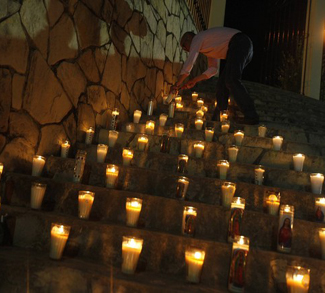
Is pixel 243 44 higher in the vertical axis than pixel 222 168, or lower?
higher

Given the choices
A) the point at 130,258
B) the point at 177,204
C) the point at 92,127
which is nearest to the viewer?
the point at 130,258

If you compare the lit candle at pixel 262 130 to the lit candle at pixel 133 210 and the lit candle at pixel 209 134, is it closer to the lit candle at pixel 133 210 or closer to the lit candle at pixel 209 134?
the lit candle at pixel 209 134

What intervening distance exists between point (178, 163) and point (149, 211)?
0.56 metres

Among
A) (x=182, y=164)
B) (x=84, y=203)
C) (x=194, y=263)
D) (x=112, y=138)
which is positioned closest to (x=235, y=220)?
(x=194, y=263)

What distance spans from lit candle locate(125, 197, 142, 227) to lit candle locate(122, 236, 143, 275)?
11.8 inches

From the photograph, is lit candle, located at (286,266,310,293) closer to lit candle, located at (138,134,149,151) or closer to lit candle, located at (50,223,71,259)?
lit candle, located at (50,223,71,259)

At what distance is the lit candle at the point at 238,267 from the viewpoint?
1.62m

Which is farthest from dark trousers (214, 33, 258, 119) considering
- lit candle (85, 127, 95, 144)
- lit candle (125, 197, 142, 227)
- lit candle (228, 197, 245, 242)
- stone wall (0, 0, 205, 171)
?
lit candle (125, 197, 142, 227)

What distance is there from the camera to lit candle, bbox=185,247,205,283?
1654mm

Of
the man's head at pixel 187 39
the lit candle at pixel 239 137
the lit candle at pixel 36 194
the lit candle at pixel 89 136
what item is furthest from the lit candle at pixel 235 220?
the man's head at pixel 187 39

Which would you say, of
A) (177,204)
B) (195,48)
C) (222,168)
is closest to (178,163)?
(222,168)

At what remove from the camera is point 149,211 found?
6.91ft

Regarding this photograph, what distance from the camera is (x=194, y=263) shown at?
1.66m

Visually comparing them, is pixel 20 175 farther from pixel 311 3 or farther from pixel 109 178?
pixel 311 3
